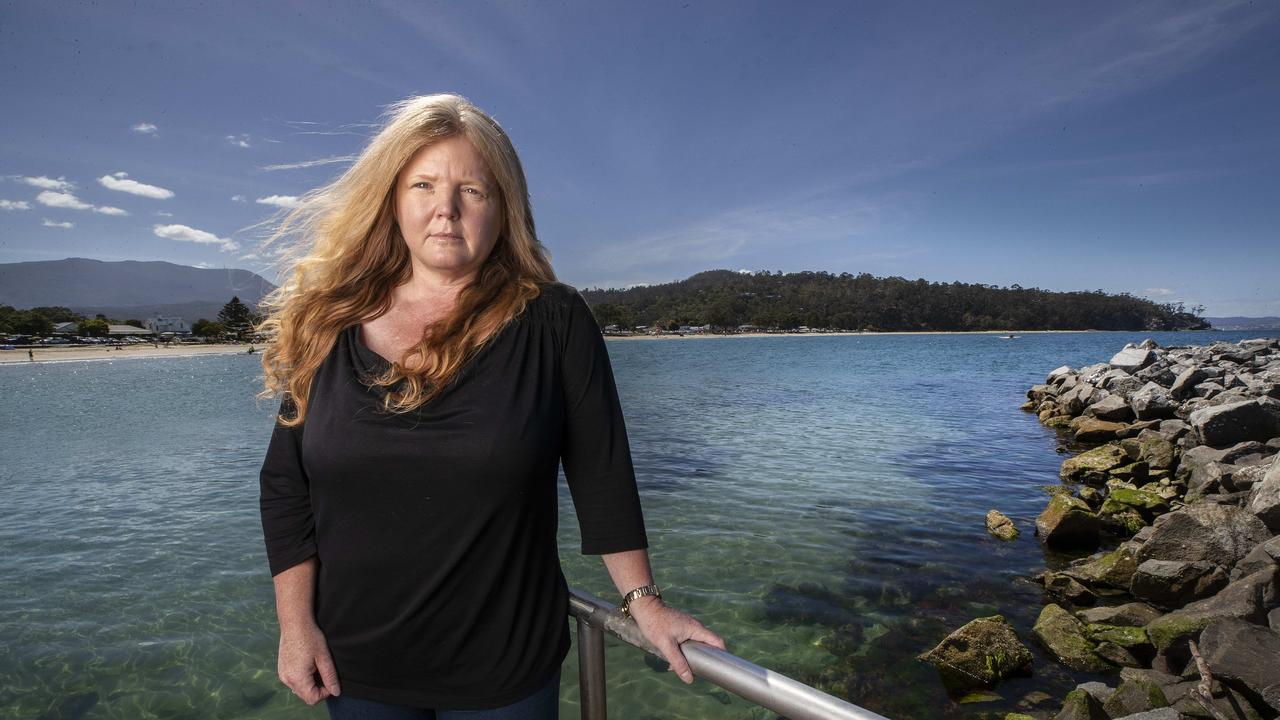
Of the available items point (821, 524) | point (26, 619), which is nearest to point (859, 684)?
point (821, 524)

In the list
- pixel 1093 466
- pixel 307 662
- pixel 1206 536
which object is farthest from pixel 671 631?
pixel 1093 466

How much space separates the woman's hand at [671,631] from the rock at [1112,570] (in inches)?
267

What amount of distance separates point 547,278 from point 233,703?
5.49m

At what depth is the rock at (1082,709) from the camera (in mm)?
3871

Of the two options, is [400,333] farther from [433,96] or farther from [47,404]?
[47,404]

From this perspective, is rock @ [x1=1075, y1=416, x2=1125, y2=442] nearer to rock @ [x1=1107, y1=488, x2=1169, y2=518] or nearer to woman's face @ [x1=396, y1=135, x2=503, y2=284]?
rock @ [x1=1107, y1=488, x2=1169, y2=518]

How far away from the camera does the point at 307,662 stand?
1.54 metres

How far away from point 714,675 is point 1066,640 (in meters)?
5.58

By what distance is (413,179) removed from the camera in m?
1.70

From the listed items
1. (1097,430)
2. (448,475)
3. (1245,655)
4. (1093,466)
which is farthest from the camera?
(1097,430)

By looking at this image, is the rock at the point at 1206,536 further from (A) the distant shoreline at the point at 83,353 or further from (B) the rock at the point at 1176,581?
(A) the distant shoreline at the point at 83,353

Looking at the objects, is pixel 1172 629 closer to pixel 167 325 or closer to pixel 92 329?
pixel 92 329

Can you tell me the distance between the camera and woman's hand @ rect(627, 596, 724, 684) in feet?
4.20

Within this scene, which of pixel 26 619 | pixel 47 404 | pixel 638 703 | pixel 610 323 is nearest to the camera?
pixel 638 703
